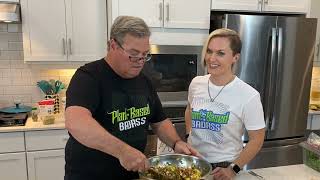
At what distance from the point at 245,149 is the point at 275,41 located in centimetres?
144

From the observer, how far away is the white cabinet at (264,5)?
2.66 metres

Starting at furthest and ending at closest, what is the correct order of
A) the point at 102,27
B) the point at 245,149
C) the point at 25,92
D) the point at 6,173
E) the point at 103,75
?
the point at 25,92
the point at 102,27
the point at 6,173
the point at 245,149
the point at 103,75

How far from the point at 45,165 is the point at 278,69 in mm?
2180

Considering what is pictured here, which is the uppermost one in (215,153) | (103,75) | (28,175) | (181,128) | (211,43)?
(211,43)

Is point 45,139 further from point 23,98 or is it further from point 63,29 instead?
point 63,29

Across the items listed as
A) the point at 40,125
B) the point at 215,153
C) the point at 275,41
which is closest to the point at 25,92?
the point at 40,125

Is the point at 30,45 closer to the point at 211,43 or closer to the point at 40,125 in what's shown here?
the point at 40,125

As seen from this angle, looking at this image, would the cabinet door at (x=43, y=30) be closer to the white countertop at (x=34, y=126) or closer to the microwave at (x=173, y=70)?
the white countertop at (x=34, y=126)

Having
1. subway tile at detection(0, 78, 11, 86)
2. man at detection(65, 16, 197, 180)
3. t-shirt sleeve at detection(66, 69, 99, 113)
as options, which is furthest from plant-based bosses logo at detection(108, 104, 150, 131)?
subway tile at detection(0, 78, 11, 86)

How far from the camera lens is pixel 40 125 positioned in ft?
8.27

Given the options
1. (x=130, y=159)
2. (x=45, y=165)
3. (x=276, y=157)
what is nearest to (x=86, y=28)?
(x=45, y=165)

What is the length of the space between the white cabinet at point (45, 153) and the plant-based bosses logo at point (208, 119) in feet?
4.53

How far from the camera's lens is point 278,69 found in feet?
8.86

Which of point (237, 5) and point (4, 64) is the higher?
point (237, 5)
